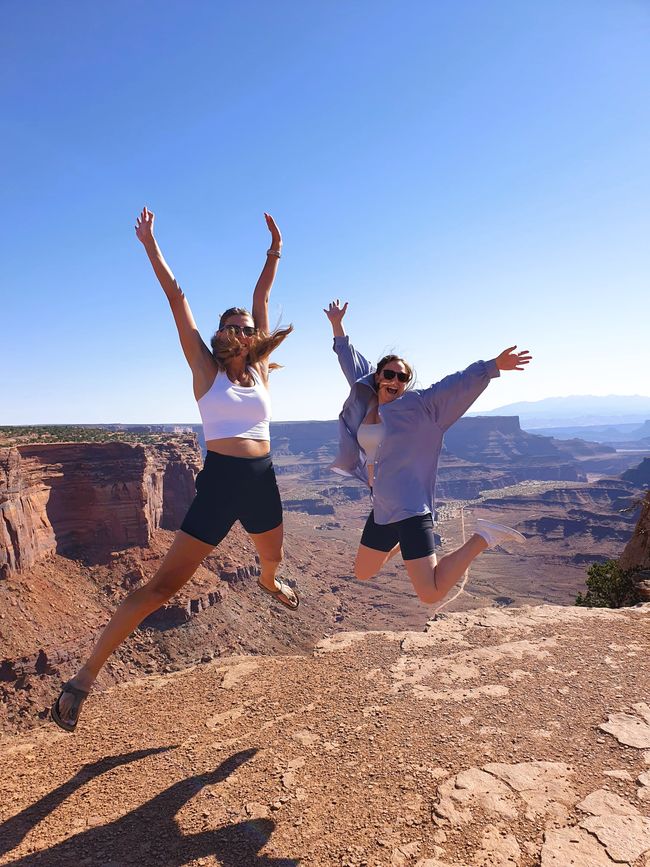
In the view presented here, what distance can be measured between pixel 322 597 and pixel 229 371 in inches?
1963

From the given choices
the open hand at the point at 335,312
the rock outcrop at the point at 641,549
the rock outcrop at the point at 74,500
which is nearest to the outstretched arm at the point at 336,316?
the open hand at the point at 335,312

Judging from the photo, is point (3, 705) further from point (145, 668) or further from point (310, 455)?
point (310, 455)

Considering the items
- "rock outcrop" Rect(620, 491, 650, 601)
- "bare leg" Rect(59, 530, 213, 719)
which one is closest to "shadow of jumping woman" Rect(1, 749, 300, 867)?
"bare leg" Rect(59, 530, 213, 719)

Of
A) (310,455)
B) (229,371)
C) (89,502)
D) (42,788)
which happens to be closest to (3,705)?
(89,502)

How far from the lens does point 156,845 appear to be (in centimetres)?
294

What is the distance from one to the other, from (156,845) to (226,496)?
6.64ft

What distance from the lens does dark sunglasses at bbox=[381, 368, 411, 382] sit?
4410 millimetres

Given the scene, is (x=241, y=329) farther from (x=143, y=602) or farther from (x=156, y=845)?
(x=156, y=845)

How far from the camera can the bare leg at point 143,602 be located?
11.1 ft

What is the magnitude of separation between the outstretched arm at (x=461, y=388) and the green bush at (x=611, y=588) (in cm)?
639

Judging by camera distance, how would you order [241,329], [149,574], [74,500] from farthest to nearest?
[149,574] < [74,500] < [241,329]

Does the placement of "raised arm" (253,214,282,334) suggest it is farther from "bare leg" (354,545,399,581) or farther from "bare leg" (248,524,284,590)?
"bare leg" (354,545,399,581)

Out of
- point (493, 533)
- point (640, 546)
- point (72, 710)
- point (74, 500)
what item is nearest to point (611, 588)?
point (640, 546)

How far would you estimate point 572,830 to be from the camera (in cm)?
283
